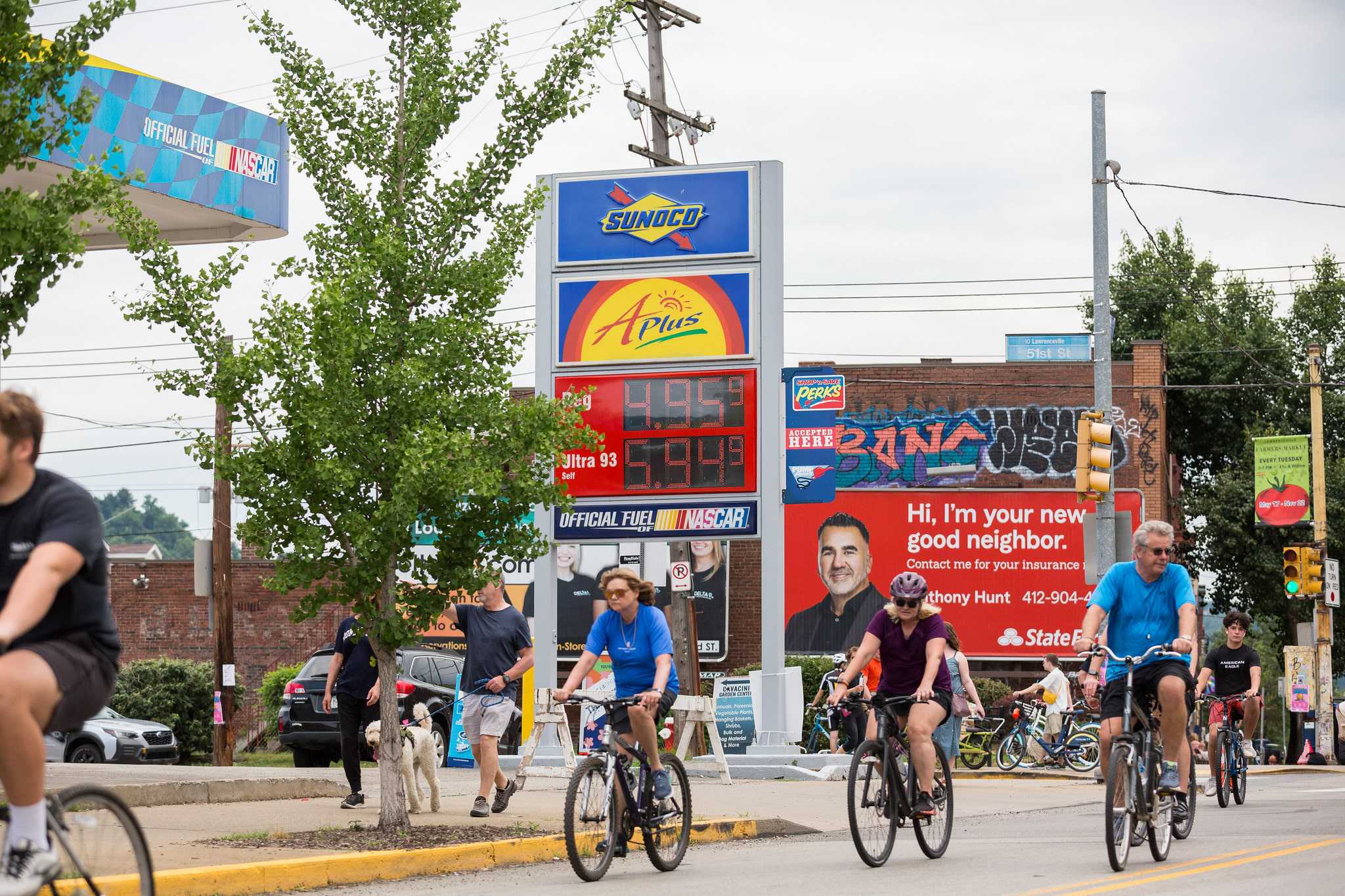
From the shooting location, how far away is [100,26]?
36.8 ft

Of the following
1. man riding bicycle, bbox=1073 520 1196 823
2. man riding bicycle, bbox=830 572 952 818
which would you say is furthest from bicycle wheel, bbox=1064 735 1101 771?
man riding bicycle, bbox=830 572 952 818

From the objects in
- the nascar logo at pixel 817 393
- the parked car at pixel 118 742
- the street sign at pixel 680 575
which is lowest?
the parked car at pixel 118 742

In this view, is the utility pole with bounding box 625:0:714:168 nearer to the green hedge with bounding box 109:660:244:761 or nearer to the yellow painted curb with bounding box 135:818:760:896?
the green hedge with bounding box 109:660:244:761

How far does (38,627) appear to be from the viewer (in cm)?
523

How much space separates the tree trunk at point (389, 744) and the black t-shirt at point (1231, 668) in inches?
351

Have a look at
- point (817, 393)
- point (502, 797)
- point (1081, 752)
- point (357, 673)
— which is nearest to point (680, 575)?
point (817, 393)

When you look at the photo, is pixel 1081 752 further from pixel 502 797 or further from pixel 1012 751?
pixel 502 797

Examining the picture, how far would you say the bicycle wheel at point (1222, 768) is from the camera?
1531 cm

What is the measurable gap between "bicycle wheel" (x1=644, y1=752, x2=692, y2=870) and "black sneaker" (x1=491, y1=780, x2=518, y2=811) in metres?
3.04

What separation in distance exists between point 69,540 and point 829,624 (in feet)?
113

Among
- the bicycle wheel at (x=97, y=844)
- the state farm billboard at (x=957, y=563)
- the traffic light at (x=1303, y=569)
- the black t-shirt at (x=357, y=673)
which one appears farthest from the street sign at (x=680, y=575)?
the bicycle wheel at (x=97, y=844)

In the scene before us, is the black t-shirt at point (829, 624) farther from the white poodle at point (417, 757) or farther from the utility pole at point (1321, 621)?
the white poodle at point (417, 757)

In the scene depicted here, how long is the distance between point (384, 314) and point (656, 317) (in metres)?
9.47

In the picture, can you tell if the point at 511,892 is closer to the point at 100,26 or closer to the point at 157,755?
the point at 100,26
